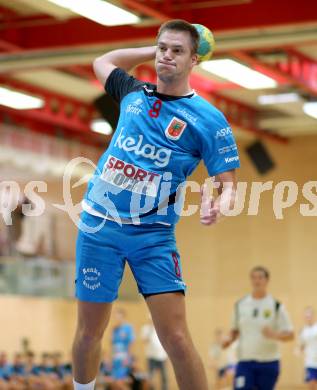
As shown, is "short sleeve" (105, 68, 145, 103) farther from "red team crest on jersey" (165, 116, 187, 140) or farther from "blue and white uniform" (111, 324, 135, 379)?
"blue and white uniform" (111, 324, 135, 379)

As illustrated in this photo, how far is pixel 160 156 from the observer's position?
205 inches

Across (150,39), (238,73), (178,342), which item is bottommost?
(178,342)

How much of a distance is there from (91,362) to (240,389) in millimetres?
7181

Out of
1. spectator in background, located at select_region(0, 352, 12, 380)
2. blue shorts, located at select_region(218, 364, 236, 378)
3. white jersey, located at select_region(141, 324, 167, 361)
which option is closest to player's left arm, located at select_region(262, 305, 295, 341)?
spectator in background, located at select_region(0, 352, 12, 380)

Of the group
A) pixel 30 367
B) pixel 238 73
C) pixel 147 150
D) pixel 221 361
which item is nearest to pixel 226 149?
pixel 147 150

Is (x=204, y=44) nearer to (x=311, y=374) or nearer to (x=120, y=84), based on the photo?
(x=120, y=84)

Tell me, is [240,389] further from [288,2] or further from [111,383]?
[111,383]

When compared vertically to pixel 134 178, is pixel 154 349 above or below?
below

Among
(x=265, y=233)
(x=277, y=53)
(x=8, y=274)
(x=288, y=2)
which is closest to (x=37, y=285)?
(x=8, y=274)

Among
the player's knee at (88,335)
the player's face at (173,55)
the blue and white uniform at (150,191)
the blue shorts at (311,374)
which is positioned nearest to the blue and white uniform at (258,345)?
the blue shorts at (311,374)

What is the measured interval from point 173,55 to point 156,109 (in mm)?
345

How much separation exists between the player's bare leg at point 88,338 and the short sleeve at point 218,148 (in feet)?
3.32

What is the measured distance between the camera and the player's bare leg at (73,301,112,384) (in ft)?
17.2

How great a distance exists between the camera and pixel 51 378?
19.6 m
